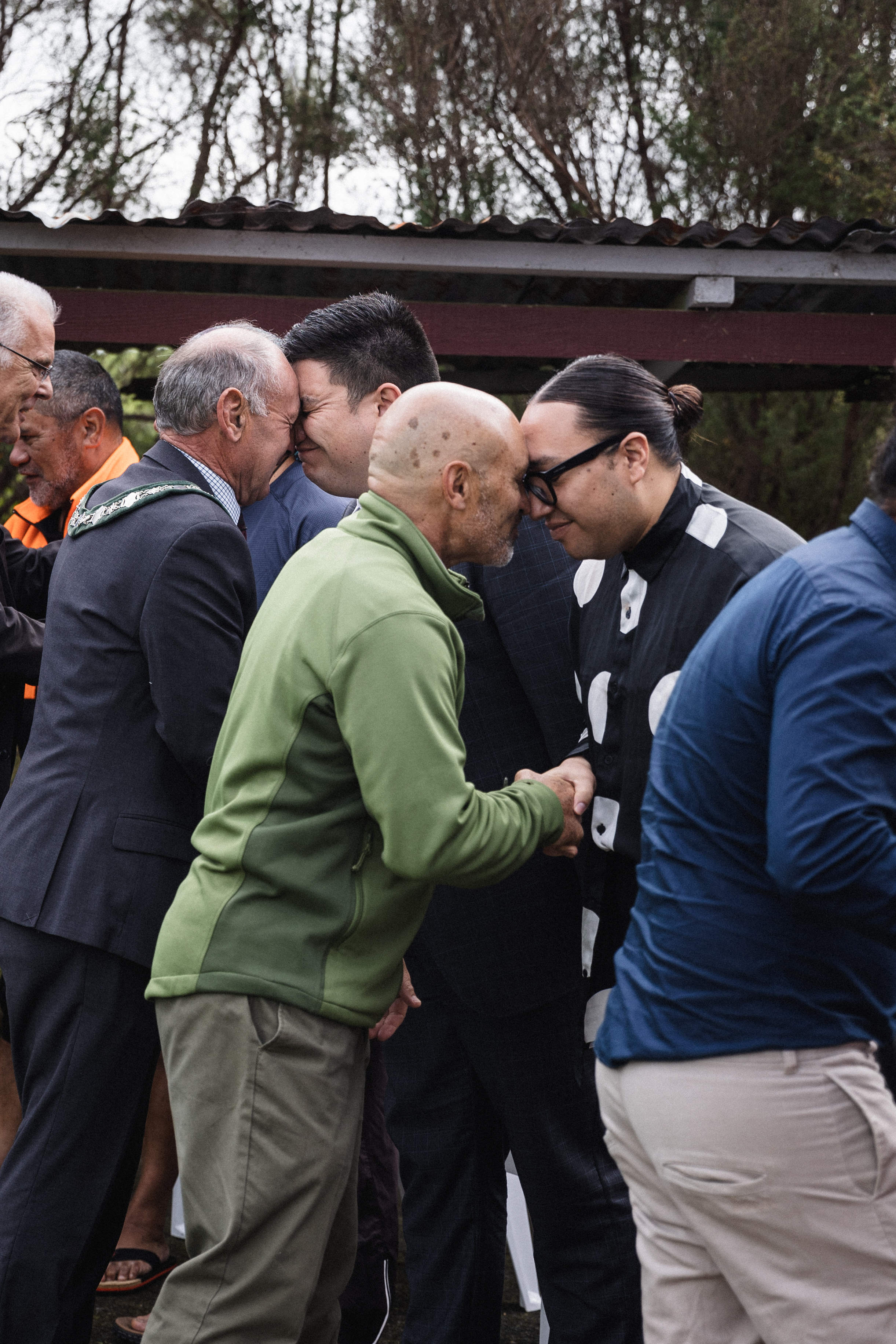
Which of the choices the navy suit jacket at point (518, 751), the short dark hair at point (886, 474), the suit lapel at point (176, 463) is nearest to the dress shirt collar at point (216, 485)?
the suit lapel at point (176, 463)

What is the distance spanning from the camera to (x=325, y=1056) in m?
1.80

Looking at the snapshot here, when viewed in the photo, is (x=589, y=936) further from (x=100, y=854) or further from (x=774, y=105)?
(x=774, y=105)

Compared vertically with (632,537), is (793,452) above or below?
above

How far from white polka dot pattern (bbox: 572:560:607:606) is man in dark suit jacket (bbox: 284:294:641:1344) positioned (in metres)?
0.07

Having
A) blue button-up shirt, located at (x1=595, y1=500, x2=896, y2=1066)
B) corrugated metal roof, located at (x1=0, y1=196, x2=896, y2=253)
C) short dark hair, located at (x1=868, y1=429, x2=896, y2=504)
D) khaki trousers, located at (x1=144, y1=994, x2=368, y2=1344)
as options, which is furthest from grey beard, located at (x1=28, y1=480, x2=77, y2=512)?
short dark hair, located at (x1=868, y1=429, x2=896, y2=504)

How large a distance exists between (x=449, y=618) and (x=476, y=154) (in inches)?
448

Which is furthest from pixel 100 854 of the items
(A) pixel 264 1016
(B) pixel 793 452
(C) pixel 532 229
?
(B) pixel 793 452

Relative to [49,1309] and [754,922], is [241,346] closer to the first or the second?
[754,922]

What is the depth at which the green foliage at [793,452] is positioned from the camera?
479 inches

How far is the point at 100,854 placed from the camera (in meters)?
2.15

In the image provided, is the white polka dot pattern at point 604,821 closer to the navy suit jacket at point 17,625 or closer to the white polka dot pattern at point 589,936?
the white polka dot pattern at point 589,936

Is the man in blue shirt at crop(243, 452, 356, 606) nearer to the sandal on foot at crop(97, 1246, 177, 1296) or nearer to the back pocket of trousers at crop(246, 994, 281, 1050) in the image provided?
the back pocket of trousers at crop(246, 994, 281, 1050)

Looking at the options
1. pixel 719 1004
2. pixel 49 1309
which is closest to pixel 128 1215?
pixel 49 1309

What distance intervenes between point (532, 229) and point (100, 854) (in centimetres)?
401
